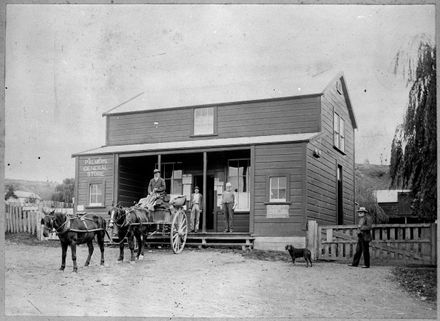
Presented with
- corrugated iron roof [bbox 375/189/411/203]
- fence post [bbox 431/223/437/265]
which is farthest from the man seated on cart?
corrugated iron roof [bbox 375/189/411/203]

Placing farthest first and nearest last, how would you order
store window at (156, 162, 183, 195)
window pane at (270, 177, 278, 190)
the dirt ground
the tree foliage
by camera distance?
store window at (156, 162, 183, 195) → window pane at (270, 177, 278, 190) → the tree foliage → the dirt ground

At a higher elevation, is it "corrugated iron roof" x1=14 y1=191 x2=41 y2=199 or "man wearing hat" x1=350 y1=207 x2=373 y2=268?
"corrugated iron roof" x1=14 y1=191 x2=41 y2=199

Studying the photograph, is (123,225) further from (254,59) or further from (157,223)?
(254,59)

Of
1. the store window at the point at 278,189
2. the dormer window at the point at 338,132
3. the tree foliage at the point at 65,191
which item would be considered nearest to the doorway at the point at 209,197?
the store window at the point at 278,189

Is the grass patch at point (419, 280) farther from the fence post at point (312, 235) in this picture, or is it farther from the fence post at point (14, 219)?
the fence post at point (14, 219)

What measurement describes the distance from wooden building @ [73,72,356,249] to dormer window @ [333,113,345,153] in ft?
0.12

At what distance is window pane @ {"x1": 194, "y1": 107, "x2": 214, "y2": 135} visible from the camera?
19.5 meters

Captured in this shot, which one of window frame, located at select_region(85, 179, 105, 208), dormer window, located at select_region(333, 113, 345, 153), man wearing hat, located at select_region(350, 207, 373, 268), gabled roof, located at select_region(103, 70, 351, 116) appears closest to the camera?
man wearing hat, located at select_region(350, 207, 373, 268)

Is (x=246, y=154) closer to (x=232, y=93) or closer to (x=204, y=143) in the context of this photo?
(x=204, y=143)

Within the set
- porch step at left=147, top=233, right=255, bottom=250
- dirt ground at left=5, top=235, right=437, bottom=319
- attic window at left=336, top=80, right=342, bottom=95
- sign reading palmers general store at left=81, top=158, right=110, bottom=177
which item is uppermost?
attic window at left=336, top=80, right=342, bottom=95

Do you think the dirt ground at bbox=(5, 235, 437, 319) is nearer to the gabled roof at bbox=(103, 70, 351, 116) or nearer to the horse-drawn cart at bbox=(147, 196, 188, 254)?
the horse-drawn cart at bbox=(147, 196, 188, 254)

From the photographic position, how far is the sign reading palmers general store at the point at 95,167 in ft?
62.0

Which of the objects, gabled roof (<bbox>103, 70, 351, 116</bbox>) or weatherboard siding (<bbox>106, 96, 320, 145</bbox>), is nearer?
gabled roof (<bbox>103, 70, 351, 116</bbox>)

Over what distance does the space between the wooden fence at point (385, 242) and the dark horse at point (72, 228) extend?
573 cm
